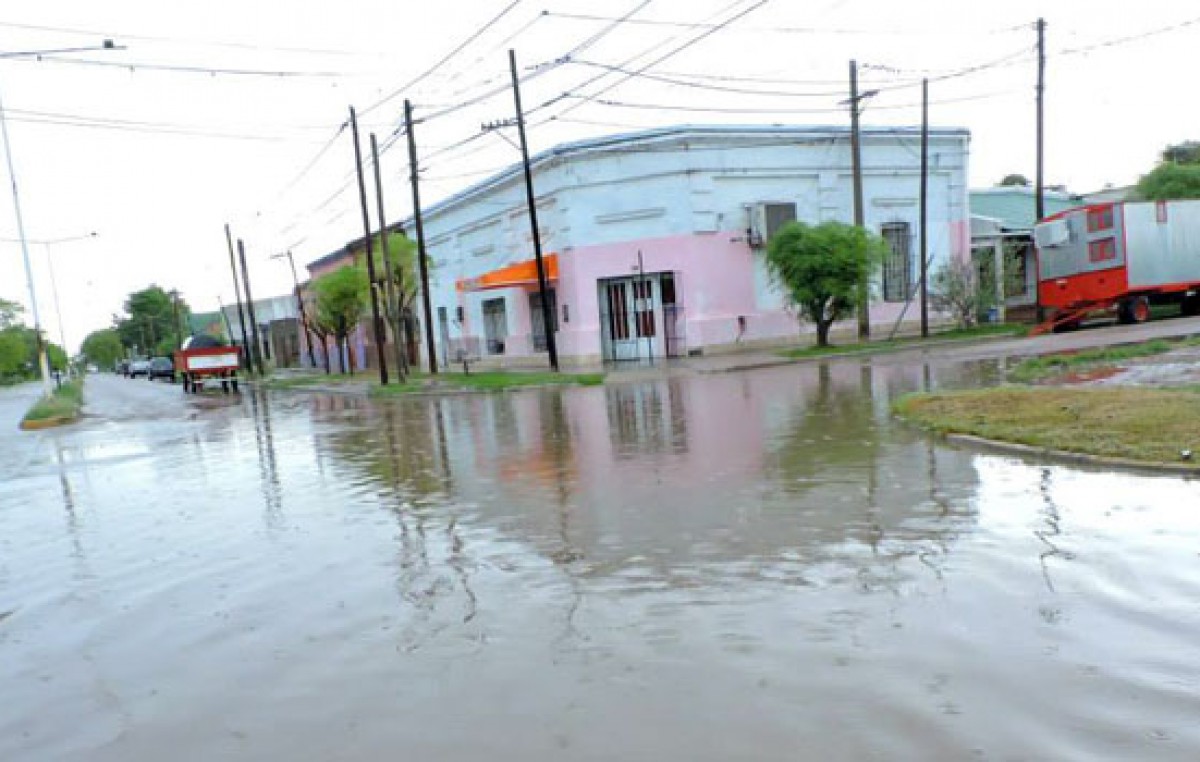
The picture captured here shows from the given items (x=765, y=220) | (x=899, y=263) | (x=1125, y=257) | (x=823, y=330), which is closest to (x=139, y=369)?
(x=765, y=220)

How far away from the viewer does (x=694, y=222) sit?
29422 mm

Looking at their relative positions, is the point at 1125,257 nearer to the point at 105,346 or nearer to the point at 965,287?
the point at 965,287

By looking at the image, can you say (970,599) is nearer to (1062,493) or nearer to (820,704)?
(820,704)

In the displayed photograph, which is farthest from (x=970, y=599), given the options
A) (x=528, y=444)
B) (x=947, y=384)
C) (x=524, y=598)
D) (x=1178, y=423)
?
(x=947, y=384)

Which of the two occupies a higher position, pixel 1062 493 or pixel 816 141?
pixel 816 141

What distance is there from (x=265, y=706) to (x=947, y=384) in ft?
46.2

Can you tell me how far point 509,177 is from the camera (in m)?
33.4

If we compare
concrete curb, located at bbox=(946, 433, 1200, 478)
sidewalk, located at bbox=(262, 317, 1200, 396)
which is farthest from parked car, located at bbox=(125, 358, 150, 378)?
concrete curb, located at bbox=(946, 433, 1200, 478)

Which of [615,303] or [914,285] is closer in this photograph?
[615,303]

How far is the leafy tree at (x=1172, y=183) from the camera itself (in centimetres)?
4359

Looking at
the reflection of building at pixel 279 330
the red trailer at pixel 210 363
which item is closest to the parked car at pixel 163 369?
the reflection of building at pixel 279 330

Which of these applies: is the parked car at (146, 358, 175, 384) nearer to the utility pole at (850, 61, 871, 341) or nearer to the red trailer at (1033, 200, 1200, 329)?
the utility pole at (850, 61, 871, 341)

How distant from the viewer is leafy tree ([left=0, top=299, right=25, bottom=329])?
103 m

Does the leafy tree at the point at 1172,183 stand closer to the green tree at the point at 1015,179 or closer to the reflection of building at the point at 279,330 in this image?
the green tree at the point at 1015,179
